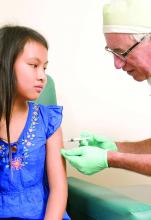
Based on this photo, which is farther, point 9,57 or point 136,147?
point 136,147

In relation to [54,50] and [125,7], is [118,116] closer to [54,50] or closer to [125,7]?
[54,50]

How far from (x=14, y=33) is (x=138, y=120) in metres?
1.07

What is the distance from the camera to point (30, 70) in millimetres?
1314

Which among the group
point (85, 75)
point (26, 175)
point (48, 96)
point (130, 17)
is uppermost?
point (130, 17)

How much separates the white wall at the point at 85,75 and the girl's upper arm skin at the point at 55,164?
24.7 inches

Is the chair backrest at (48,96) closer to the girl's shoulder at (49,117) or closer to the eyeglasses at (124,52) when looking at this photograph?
the girl's shoulder at (49,117)

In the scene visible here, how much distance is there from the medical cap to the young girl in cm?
28

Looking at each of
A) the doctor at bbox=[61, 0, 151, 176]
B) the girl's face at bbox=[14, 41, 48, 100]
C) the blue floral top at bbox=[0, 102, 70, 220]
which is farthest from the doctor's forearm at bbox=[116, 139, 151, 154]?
the girl's face at bbox=[14, 41, 48, 100]

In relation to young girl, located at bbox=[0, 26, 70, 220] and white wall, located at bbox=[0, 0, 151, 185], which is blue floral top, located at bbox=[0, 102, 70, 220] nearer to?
young girl, located at bbox=[0, 26, 70, 220]

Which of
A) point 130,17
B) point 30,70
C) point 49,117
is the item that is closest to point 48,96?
point 49,117

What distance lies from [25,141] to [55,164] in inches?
5.6

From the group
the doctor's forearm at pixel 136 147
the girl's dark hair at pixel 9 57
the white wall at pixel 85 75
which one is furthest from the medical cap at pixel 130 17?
the white wall at pixel 85 75

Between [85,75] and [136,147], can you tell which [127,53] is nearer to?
[136,147]

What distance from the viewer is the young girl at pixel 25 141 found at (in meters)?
1.32
